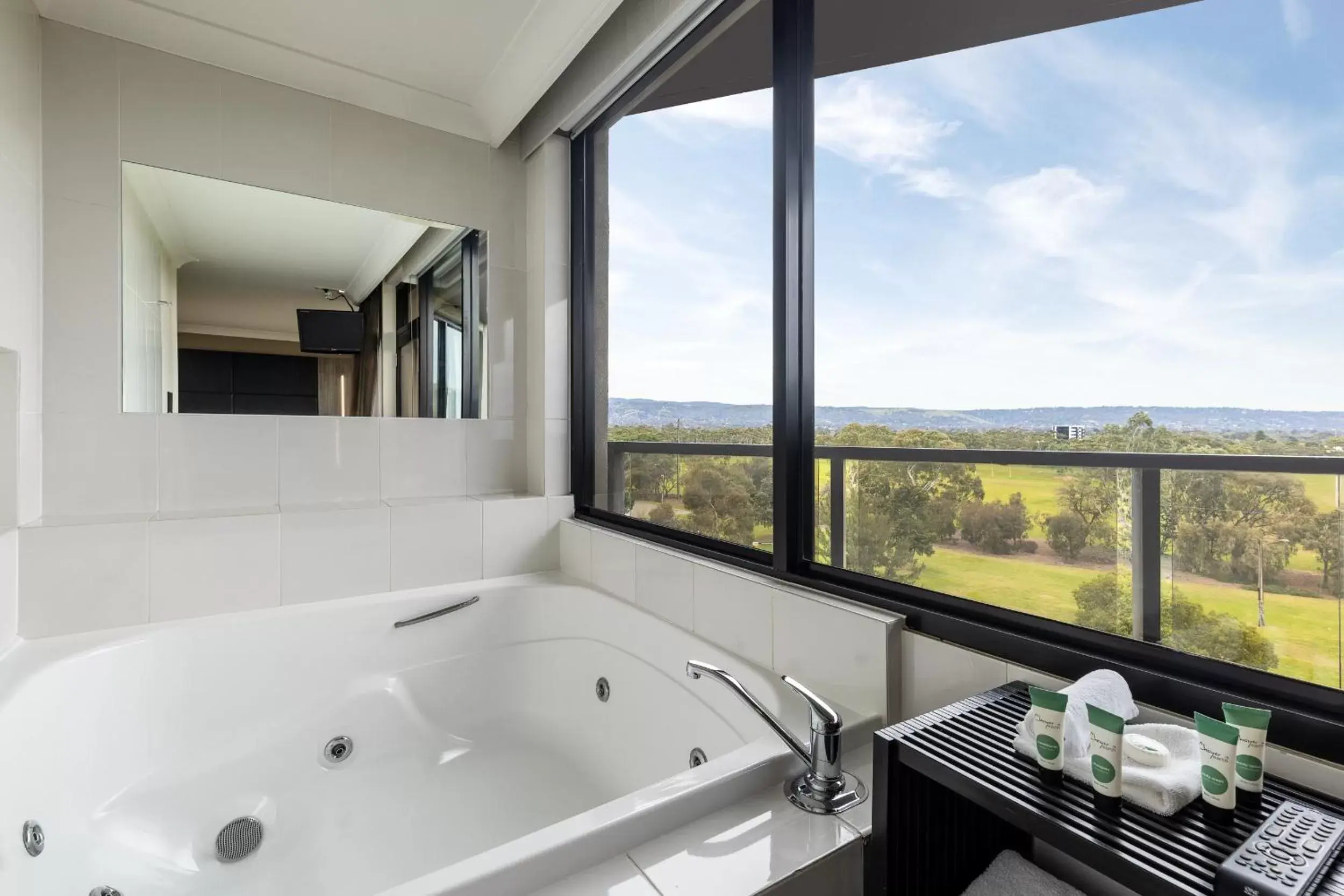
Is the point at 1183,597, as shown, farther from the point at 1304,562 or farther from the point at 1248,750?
the point at 1248,750

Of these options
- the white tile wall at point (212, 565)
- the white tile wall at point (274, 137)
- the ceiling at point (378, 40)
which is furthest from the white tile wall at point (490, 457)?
the ceiling at point (378, 40)

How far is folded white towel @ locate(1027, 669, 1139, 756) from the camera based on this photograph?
736mm

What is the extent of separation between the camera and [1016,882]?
0.90 metres

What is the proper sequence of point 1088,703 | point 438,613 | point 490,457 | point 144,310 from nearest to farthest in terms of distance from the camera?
point 1088,703
point 144,310
point 438,613
point 490,457

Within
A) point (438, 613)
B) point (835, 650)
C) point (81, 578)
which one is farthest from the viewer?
point (438, 613)

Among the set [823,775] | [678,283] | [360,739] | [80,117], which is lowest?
[360,739]

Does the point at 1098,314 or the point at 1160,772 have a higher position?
the point at 1098,314

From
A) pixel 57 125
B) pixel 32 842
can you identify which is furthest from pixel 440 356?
pixel 32 842

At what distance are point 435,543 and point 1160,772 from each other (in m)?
1.98

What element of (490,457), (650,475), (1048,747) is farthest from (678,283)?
(1048,747)

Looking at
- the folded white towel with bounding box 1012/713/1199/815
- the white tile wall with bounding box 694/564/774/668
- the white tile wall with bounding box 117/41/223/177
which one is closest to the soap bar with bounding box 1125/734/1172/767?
the folded white towel with bounding box 1012/713/1199/815

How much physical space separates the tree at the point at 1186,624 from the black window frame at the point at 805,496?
2.3 inches

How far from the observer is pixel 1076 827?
63cm

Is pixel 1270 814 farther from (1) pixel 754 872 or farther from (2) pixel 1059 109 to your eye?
(2) pixel 1059 109
